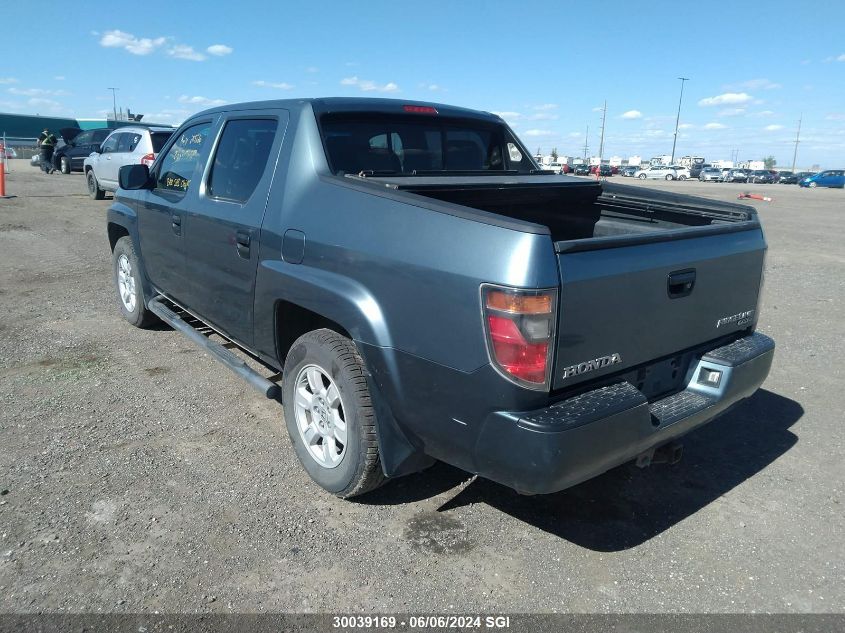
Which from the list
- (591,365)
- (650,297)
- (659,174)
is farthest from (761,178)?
(591,365)

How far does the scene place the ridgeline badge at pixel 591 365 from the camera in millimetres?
2462

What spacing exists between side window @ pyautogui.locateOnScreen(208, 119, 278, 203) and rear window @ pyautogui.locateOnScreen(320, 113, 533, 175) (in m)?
0.41

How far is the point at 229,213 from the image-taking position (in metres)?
3.75

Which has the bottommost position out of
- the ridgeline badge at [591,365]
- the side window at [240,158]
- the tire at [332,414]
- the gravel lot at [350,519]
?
the gravel lot at [350,519]

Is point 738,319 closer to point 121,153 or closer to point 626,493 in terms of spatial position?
point 626,493

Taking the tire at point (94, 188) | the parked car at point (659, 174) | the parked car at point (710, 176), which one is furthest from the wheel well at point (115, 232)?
the parked car at point (710, 176)

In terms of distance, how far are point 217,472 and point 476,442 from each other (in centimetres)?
167

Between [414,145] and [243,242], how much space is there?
3.92 feet

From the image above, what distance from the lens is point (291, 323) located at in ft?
11.6

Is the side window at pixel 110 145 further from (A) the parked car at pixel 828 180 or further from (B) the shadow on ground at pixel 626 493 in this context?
(A) the parked car at pixel 828 180

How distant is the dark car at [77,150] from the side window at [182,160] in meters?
20.9

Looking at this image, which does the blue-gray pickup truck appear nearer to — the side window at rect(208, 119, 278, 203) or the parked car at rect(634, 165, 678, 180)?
the side window at rect(208, 119, 278, 203)

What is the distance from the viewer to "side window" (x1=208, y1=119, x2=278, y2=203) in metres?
3.69

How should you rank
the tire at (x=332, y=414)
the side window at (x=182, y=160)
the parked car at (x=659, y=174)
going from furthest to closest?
the parked car at (x=659, y=174) < the side window at (x=182, y=160) < the tire at (x=332, y=414)
